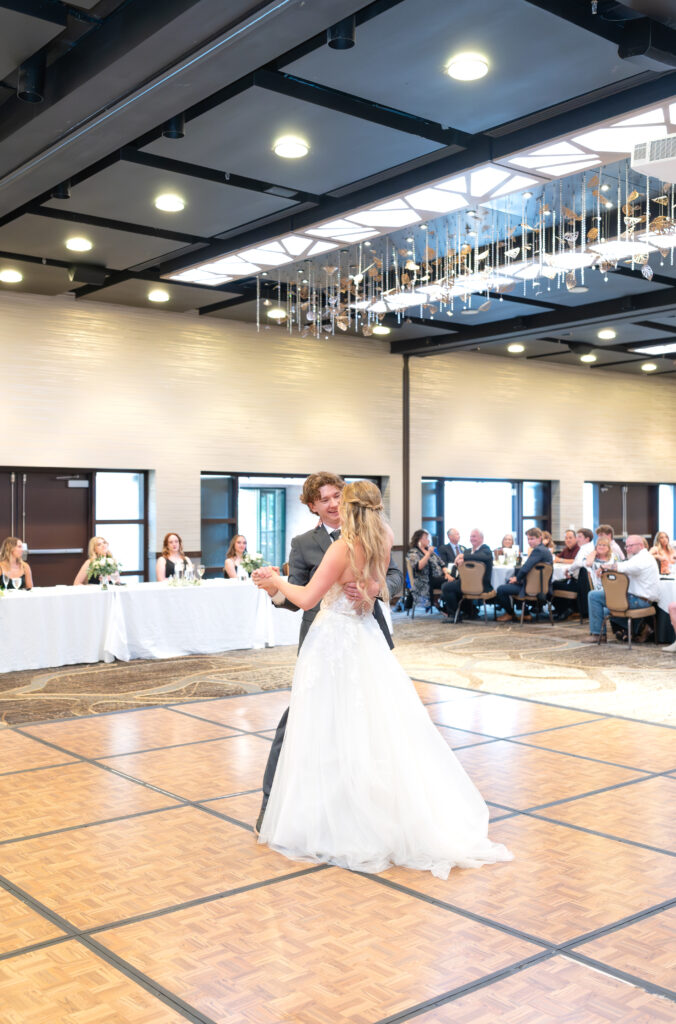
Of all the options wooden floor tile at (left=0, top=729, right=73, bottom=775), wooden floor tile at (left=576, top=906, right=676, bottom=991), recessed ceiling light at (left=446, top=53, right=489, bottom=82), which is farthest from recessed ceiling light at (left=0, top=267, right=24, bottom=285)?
wooden floor tile at (left=576, top=906, right=676, bottom=991)

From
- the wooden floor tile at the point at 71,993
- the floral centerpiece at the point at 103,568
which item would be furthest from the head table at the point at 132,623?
the wooden floor tile at the point at 71,993

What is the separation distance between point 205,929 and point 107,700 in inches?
172

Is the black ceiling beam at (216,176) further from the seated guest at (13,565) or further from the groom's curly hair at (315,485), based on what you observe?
the seated guest at (13,565)

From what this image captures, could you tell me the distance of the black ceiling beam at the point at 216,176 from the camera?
6.80 metres

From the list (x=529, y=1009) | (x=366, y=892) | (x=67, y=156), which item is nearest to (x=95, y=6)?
(x=67, y=156)

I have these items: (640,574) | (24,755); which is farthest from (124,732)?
(640,574)

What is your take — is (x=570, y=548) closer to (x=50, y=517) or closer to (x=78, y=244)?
(x=50, y=517)

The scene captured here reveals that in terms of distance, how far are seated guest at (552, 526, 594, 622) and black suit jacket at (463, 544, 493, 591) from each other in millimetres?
1116

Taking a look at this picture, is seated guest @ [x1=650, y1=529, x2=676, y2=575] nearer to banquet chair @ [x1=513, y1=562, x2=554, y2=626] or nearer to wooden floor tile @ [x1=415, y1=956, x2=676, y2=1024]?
banquet chair @ [x1=513, y1=562, x2=554, y2=626]

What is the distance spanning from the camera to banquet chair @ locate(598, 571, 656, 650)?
10.3 metres

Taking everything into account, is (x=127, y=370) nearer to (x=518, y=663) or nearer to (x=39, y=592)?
(x=39, y=592)

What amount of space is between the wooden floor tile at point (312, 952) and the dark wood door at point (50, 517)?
8300 mm

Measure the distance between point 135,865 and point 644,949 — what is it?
203cm

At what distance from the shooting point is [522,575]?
12375mm
